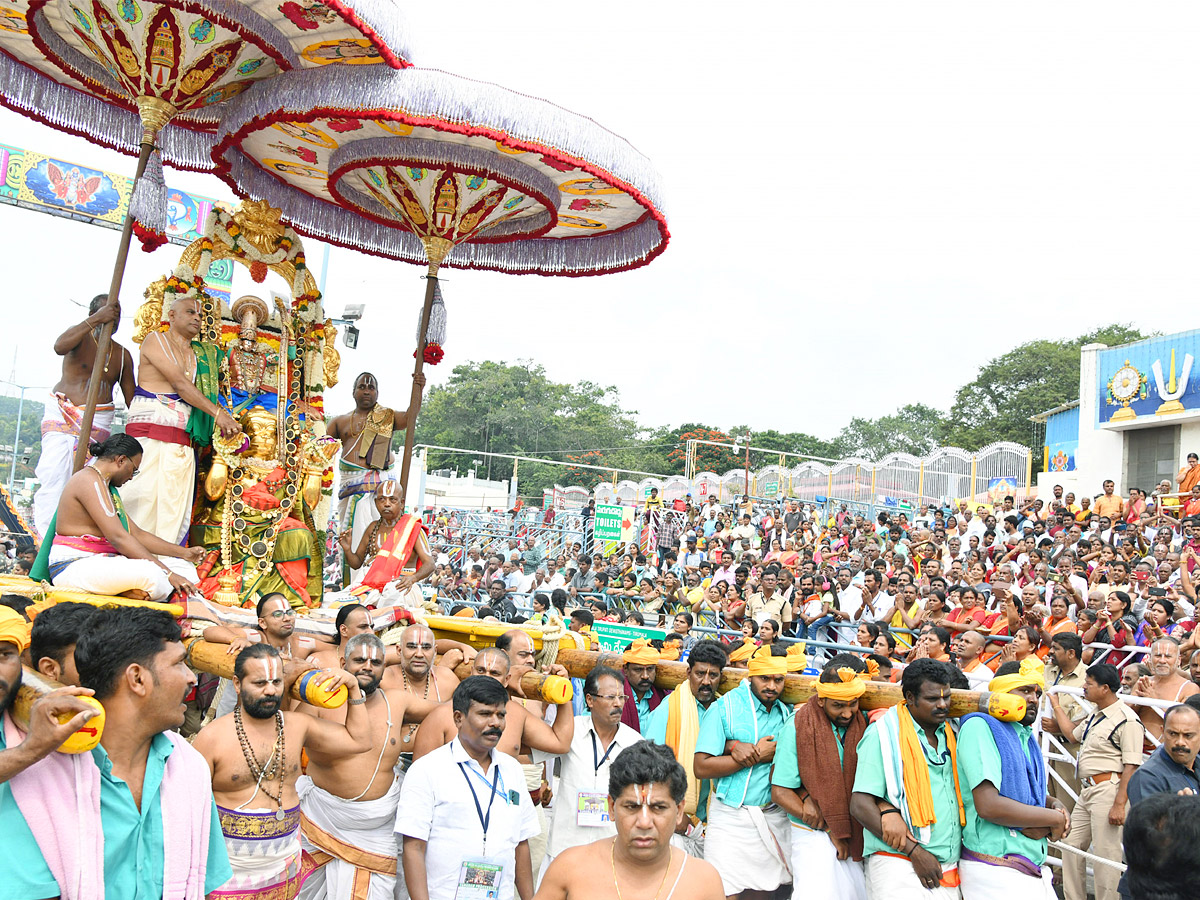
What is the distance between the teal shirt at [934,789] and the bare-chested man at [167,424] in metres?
4.47

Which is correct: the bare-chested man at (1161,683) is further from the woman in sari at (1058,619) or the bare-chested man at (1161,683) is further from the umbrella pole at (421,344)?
the umbrella pole at (421,344)

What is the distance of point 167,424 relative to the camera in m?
6.36

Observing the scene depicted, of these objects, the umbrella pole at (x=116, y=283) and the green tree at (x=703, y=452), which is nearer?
the umbrella pole at (x=116, y=283)

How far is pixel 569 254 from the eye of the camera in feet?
29.1

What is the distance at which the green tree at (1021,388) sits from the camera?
38.2 m

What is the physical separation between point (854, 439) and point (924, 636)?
47101mm

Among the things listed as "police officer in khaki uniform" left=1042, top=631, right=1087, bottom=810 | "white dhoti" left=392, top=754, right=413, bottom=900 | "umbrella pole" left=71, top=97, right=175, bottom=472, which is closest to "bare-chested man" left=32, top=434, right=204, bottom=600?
"umbrella pole" left=71, top=97, right=175, bottom=472

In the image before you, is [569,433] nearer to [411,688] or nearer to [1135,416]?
[1135,416]

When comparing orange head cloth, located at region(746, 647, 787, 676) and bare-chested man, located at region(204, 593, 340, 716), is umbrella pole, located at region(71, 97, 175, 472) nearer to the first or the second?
bare-chested man, located at region(204, 593, 340, 716)

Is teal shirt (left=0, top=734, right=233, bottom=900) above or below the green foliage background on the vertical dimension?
below

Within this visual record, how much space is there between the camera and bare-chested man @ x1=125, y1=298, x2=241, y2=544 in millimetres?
6266

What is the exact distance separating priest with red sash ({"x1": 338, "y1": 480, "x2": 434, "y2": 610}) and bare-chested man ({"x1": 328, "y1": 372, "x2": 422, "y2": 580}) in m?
0.33

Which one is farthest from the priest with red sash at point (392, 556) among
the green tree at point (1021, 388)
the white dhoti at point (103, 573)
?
the green tree at point (1021, 388)

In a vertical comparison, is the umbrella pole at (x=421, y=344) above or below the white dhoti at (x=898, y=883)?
above
